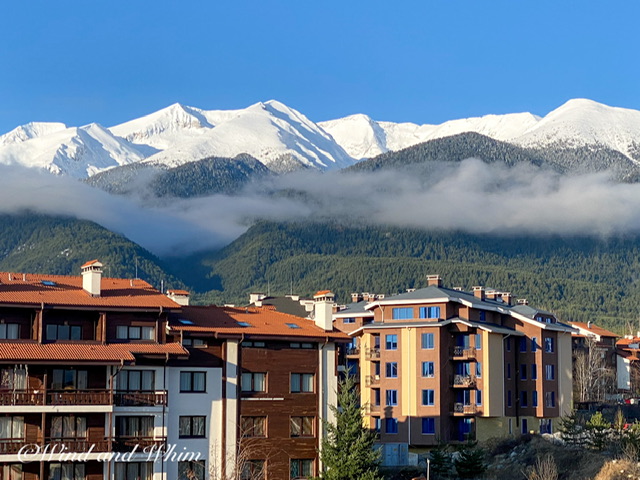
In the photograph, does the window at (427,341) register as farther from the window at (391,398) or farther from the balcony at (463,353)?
the window at (391,398)

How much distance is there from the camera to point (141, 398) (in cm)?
6062

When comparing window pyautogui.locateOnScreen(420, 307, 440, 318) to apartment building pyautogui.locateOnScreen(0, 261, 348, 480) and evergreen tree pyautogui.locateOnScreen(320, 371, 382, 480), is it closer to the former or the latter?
apartment building pyautogui.locateOnScreen(0, 261, 348, 480)

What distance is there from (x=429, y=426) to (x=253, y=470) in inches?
1267

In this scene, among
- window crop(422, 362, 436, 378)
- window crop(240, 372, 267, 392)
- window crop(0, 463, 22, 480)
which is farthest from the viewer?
window crop(422, 362, 436, 378)

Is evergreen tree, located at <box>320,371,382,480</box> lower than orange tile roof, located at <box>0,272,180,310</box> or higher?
lower

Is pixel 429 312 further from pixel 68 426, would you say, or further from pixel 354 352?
pixel 68 426

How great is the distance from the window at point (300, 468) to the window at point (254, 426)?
2.43 metres

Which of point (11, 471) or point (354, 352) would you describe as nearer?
point (11, 471)

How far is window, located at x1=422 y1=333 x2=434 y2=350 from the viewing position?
312 ft

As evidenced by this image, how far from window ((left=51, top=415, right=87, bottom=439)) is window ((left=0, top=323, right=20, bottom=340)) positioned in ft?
15.1

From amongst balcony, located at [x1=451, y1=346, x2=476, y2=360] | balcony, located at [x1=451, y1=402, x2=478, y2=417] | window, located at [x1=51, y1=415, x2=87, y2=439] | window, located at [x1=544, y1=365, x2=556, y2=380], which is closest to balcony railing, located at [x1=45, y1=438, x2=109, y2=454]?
window, located at [x1=51, y1=415, x2=87, y2=439]

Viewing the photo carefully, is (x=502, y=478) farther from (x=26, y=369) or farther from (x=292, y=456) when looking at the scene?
(x=26, y=369)

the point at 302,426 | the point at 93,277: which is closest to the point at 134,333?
the point at 93,277

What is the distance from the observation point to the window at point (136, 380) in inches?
2389
